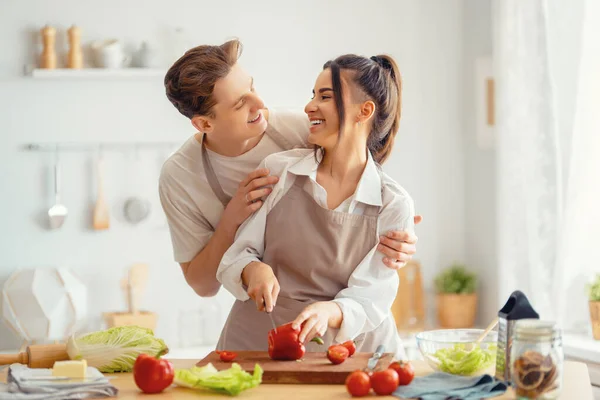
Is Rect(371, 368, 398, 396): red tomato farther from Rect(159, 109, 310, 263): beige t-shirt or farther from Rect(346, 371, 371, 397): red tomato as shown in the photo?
Rect(159, 109, 310, 263): beige t-shirt

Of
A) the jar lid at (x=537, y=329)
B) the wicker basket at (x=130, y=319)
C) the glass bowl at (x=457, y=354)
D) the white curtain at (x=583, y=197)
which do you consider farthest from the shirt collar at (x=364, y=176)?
the wicker basket at (x=130, y=319)

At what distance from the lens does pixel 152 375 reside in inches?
72.1

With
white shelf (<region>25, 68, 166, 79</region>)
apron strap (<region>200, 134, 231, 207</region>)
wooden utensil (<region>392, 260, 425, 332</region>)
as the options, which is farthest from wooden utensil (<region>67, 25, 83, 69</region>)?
apron strap (<region>200, 134, 231, 207</region>)

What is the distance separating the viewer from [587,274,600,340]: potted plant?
3828 millimetres

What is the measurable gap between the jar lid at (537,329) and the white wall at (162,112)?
3.06 metres

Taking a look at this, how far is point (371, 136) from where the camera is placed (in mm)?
2443

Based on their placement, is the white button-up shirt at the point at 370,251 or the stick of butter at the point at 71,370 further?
the white button-up shirt at the point at 370,251

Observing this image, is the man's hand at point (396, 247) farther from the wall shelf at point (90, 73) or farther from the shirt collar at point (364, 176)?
the wall shelf at point (90, 73)

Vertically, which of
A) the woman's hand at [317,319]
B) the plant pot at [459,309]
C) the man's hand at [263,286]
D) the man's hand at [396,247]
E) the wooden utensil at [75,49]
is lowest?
the plant pot at [459,309]

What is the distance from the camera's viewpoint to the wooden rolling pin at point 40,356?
210 cm

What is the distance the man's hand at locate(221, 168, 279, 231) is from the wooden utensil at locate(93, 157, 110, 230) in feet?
7.18

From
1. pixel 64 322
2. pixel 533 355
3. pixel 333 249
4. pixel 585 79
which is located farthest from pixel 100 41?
pixel 533 355

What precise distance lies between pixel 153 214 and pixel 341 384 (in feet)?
9.30

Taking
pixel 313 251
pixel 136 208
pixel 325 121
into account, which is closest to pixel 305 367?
pixel 313 251
